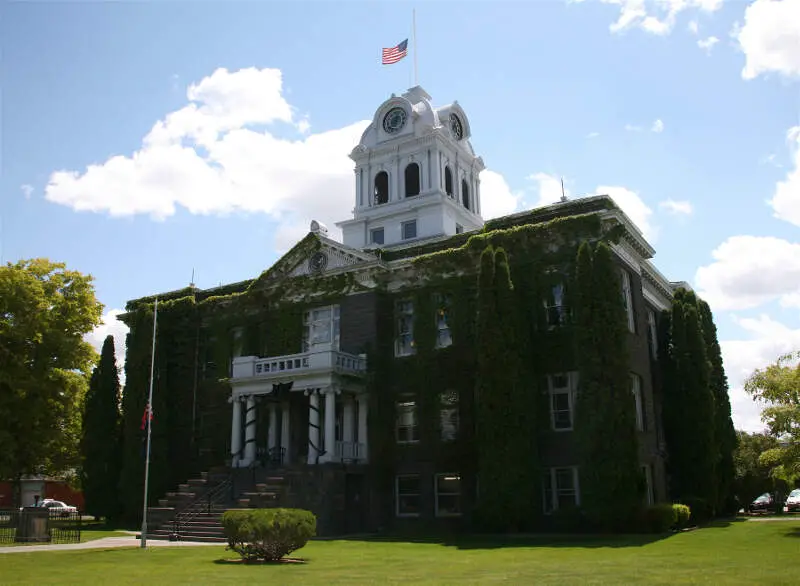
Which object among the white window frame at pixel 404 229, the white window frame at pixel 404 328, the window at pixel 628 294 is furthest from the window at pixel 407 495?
the white window frame at pixel 404 229

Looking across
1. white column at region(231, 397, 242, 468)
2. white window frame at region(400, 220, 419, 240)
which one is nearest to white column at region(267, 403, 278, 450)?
white column at region(231, 397, 242, 468)

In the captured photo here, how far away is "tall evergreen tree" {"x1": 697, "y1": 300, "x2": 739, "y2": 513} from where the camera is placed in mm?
38500

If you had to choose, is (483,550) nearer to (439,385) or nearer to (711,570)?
(711,570)

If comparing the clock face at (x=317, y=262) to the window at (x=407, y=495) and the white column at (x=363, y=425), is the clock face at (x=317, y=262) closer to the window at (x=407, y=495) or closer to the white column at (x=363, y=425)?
the white column at (x=363, y=425)

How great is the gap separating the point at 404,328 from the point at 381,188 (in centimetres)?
1636

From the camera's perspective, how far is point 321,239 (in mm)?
38031

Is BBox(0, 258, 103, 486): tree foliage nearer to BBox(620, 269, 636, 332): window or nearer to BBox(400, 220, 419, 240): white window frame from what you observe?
BBox(400, 220, 419, 240): white window frame

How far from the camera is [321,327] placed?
37.6 m

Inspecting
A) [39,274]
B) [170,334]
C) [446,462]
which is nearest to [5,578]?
[446,462]

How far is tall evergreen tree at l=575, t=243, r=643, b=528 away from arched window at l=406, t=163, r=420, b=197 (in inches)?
789

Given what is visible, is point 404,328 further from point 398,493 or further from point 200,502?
point 200,502

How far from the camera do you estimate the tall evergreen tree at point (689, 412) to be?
35.7 metres

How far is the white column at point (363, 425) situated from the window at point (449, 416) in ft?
11.9

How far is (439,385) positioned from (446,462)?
11.0ft
